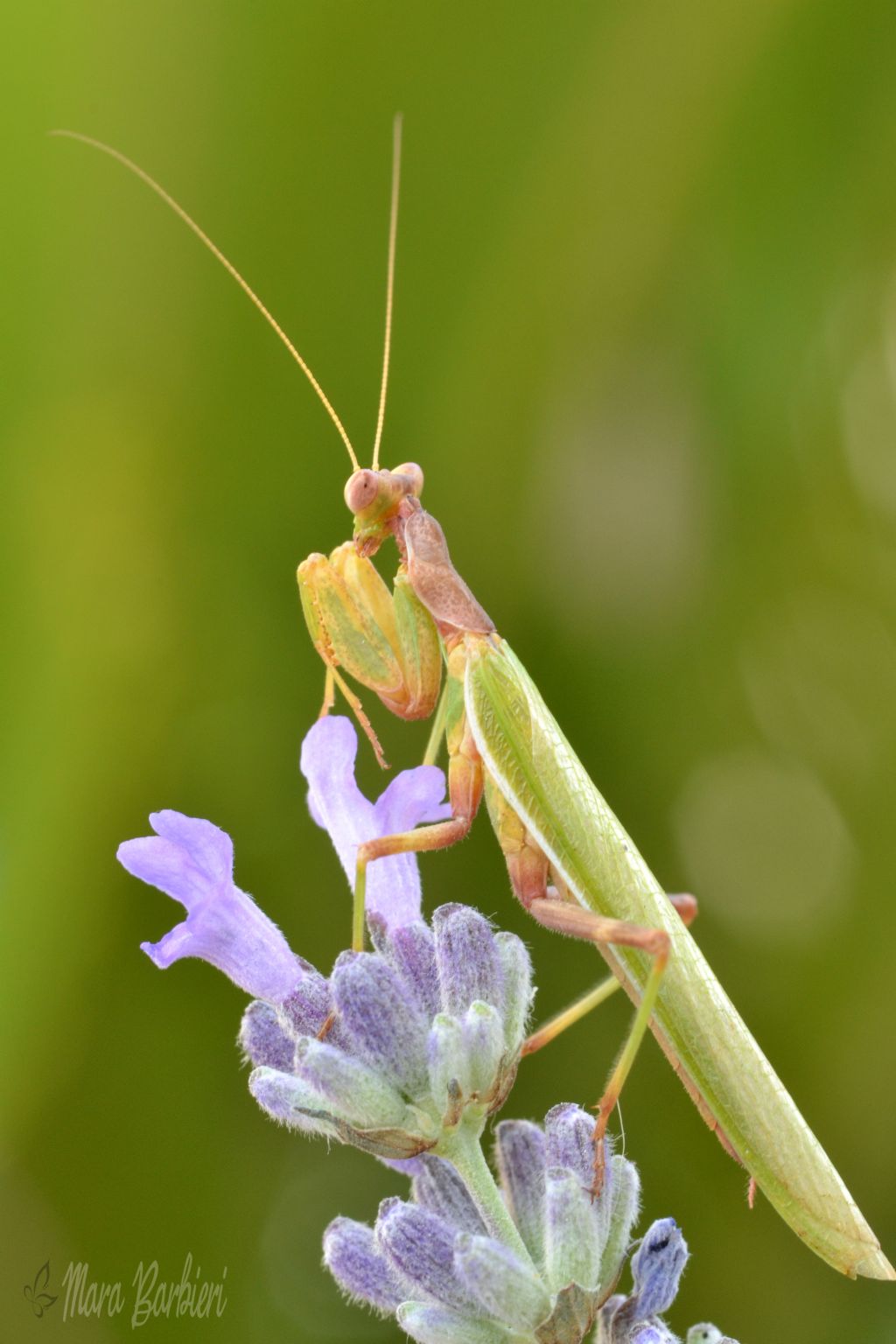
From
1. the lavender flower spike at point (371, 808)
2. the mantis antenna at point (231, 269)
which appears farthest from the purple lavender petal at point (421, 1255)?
the mantis antenna at point (231, 269)

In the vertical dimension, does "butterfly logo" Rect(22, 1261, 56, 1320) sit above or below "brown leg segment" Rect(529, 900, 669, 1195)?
Answer: below

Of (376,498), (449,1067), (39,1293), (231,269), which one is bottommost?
(39,1293)

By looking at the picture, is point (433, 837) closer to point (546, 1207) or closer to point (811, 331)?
point (546, 1207)

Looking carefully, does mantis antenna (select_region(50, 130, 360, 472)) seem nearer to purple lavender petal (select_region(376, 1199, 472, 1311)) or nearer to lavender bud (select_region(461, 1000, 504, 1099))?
lavender bud (select_region(461, 1000, 504, 1099))

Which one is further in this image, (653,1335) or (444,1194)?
(444,1194)

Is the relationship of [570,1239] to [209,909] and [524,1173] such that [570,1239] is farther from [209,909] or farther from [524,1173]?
[209,909]

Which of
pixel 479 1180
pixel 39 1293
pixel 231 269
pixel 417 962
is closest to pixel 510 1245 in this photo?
pixel 479 1180

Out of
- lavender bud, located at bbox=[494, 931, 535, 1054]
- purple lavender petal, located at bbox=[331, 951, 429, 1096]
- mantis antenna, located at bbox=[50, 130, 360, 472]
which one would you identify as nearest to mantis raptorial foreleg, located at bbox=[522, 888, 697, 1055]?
lavender bud, located at bbox=[494, 931, 535, 1054]
